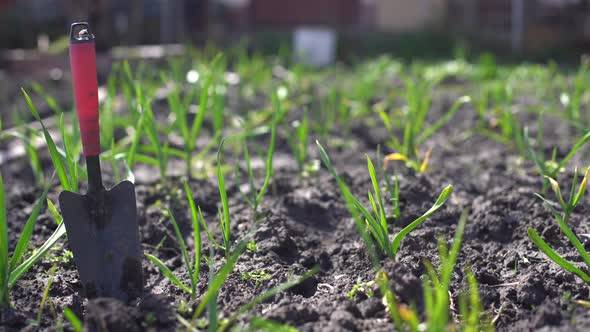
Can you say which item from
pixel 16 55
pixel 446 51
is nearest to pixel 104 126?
pixel 16 55

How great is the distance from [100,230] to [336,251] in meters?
0.66

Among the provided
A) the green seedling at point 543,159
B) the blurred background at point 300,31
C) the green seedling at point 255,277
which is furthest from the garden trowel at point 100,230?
the blurred background at point 300,31

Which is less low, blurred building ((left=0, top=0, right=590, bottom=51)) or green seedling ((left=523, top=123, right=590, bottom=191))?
blurred building ((left=0, top=0, right=590, bottom=51))

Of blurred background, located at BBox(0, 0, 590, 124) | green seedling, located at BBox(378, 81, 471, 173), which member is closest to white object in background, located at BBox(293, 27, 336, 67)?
blurred background, located at BBox(0, 0, 590, 124)

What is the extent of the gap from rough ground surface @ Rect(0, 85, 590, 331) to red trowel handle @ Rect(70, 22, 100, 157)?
0.40 meters

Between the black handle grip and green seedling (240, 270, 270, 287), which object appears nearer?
the black handle grip

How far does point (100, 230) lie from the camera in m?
1.42

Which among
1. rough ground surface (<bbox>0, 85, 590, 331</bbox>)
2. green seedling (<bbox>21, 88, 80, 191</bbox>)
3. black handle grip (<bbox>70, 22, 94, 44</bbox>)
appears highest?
black handle grip (<bbox>70, 22, 94, 44</bbox>)

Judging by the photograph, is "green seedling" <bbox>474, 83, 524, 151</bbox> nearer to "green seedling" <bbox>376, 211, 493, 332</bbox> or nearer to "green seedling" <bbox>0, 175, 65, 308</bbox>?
"green seedling" <bbox>376, 211, 493, 332</bbox>

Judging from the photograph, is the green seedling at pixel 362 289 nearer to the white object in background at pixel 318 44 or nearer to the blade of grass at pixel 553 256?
the blade of grass at pixel 553 256

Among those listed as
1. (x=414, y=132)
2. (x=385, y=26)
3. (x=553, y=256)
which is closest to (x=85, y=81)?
(x=553, y=256)

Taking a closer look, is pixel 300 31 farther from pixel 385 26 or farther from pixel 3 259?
pixel 3 259

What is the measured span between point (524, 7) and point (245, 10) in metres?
6.17

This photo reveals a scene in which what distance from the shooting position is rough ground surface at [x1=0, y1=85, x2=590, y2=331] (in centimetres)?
125
